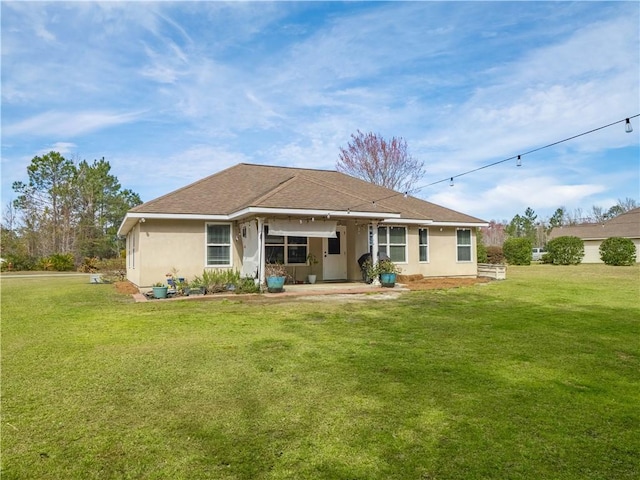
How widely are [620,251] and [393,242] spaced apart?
2115 cm

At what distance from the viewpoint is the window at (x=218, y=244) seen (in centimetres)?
1403

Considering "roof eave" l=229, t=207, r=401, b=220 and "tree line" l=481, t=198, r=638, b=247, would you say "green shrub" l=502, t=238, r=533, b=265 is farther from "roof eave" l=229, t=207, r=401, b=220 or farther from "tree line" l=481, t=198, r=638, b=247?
"tree line" l=481, t=198, r=638, b=247

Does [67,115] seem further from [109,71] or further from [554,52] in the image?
[554,52]

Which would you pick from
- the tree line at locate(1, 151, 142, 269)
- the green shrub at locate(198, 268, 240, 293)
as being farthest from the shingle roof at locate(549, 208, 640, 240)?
the tree line at locate(1, 151, 142, 269)

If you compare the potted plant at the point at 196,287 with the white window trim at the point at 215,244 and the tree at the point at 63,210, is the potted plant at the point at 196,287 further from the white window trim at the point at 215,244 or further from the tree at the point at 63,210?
the tree at the point at 63,210

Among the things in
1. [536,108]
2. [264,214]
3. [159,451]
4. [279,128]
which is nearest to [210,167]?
[279,128]

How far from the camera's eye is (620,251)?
2812cm

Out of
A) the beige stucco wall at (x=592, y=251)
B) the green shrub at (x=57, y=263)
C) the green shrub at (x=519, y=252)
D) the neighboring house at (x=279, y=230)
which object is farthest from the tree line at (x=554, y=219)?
the green shrub at (x=57, y=263)

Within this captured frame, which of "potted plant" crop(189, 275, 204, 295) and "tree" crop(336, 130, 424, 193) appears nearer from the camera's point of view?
"potted plant" crop(189, 275, 204, 295)

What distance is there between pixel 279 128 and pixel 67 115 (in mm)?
9479

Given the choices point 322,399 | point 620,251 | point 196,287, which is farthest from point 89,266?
point 620,251

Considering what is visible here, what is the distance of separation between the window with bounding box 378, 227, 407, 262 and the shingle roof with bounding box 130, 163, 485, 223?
2.61 feet

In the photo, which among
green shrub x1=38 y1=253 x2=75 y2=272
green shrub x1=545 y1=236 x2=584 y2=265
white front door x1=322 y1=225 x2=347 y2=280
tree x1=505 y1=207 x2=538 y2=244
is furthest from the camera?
tree x1=505 y1=207 x2=538 y2=244

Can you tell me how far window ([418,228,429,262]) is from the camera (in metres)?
17.5
